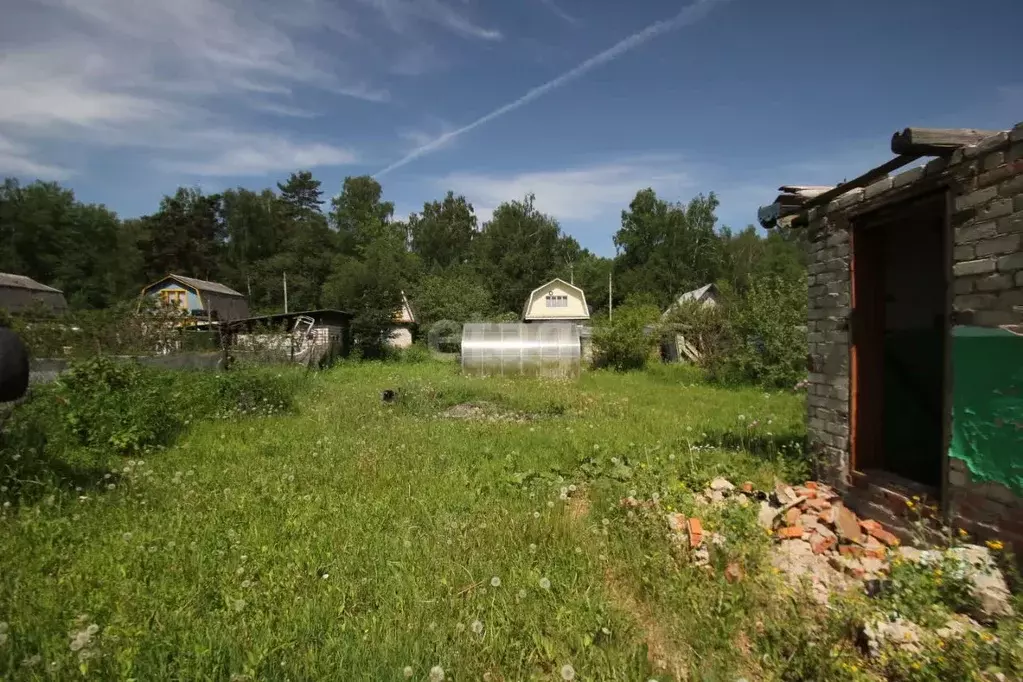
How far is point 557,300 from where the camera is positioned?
148 ft

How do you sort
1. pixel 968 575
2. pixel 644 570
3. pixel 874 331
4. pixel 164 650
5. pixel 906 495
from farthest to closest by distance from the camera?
pixel 874 331
pixel 906 495
pixel 644 570
pixel 968 575
pixel 164 650

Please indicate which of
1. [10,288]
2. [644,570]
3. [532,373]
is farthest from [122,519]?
[10,288]

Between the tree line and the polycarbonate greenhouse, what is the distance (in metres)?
24.6

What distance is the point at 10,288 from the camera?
33906 millimetres

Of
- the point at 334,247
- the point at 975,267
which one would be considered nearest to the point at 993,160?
the point at 975,267

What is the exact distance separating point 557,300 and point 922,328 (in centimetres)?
3973

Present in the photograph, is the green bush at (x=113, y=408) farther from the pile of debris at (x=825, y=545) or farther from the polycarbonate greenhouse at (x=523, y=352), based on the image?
the polycarbonate greenhouse at (x=523, y=352)

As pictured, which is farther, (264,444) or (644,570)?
(264,444)

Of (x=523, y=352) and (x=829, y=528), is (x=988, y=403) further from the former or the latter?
(x=523, y=352)

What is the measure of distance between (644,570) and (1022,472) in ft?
8.27

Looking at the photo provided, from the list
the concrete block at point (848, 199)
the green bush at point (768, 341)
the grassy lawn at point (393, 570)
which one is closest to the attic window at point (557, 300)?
the green bush at point (768, 341)

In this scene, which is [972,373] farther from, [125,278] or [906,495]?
[125,278]

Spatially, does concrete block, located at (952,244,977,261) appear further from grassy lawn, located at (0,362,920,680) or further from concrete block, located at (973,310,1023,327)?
grassy lawn, located at (0,362,920,680)

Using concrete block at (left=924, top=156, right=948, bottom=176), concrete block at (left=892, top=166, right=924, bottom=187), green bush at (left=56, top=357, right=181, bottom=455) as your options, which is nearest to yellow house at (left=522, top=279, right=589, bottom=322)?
green bush at (left=56, top=357, right=181, bottom=455)
